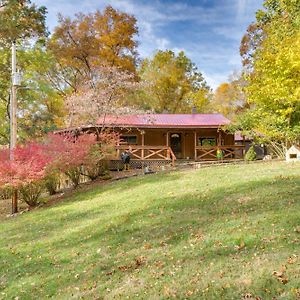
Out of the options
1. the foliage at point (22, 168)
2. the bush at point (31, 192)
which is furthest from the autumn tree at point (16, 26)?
the bush at point (31, 192)

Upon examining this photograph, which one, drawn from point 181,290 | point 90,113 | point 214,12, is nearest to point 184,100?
point 90,113

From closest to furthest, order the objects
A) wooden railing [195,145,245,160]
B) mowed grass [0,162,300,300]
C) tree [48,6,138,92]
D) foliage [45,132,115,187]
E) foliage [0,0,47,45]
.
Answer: mowed grass [0,162,300,300], foliage [45,132,115,187], foliage [0,0,47,45], wooden railing [195,145,245,160], tree [48,6,138,92]

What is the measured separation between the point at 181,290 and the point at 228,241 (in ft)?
6.20

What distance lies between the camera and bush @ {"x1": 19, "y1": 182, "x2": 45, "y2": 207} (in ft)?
50.8

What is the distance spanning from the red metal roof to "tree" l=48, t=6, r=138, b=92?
35.9ft

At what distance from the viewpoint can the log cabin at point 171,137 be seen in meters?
23.8

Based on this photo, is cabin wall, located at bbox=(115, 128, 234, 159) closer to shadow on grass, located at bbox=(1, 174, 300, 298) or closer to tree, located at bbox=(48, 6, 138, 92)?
tree, located at bbox=(48, 6, 138, 92)

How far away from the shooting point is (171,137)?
28250 mm

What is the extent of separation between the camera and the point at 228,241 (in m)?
6.86

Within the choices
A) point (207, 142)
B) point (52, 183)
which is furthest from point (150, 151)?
point (52, 183)

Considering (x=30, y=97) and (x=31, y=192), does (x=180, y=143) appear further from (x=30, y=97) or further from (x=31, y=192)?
(x=31, y=192)

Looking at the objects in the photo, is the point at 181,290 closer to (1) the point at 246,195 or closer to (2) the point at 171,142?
(1) the point at 246,195

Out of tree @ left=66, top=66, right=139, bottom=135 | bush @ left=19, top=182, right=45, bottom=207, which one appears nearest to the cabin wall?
tree @ left=66, top=66, right=139, bottom=135

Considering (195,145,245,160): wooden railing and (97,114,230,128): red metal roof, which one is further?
(195,145,245,160): wooden railing
